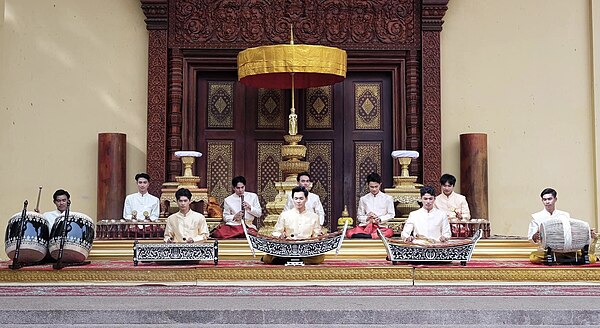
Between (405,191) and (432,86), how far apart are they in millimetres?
1768

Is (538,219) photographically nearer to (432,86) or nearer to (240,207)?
(432,86)

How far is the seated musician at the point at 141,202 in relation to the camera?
11.5 meters

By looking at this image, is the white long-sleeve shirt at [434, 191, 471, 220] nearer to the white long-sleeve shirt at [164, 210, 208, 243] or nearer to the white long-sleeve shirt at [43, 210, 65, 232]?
the white long-sleeve shirt at [164, 210, 208, 243]

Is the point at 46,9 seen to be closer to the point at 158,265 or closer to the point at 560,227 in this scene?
the point at 158,265

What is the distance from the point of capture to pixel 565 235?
891 cm

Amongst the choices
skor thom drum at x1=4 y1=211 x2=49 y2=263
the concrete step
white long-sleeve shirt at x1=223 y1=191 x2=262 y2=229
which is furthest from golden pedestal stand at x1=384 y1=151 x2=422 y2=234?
the concrete step

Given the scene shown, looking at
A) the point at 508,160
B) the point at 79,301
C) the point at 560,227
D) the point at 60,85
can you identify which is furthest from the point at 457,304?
the point at 60,85

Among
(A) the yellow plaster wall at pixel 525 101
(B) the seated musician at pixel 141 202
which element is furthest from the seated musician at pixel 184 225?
(A) the yellow plaster wall at pixel 525 101

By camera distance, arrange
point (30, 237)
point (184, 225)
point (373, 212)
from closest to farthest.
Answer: point (30, 237) < point (184, 225) < point (373, 212)

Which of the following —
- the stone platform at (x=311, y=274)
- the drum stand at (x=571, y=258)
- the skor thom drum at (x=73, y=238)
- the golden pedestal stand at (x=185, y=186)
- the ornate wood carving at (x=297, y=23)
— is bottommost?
the stone platform at (x=311, y=274)

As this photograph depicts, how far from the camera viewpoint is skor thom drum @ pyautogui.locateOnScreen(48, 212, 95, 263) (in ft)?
29.6

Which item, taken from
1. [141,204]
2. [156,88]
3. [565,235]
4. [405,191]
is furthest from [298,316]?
[156,88]

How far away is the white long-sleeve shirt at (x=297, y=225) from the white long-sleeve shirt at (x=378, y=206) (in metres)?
1.99

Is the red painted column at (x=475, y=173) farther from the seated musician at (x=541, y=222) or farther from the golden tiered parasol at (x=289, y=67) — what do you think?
the seated musician at (x=541, y=222)
